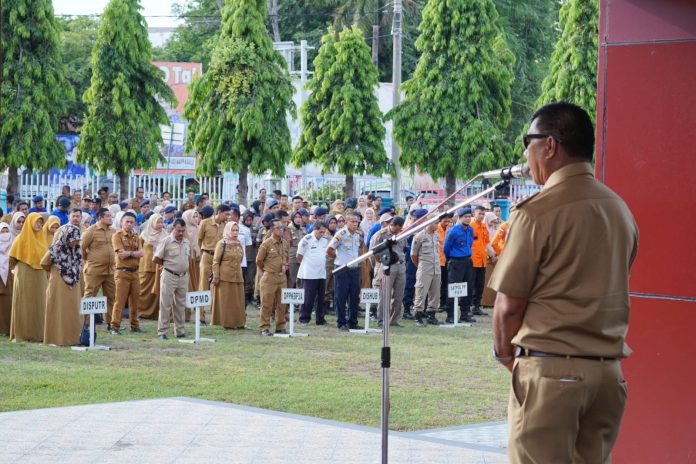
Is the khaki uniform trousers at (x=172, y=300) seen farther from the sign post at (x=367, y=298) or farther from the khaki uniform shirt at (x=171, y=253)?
the sign post at (x=367, y=298)

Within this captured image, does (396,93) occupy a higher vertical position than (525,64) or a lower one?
lower

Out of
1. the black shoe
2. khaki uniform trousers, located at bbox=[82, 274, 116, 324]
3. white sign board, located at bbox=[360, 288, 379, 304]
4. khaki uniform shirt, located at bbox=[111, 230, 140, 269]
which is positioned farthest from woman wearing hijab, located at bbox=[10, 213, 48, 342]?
the black shoe

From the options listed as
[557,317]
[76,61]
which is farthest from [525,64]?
[557,317]

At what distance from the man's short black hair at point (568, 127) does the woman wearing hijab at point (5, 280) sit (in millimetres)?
13591

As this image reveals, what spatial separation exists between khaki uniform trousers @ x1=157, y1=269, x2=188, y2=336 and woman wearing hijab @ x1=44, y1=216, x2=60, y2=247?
167cm

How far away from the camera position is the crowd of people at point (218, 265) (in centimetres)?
1672

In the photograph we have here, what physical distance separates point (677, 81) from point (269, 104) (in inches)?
851

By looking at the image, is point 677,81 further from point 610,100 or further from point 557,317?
point 557,317

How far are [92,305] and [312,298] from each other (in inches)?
187

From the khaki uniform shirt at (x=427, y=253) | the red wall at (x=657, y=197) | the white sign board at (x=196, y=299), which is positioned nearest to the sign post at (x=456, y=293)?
the khaki uniform shirt at (x=427, y=253)

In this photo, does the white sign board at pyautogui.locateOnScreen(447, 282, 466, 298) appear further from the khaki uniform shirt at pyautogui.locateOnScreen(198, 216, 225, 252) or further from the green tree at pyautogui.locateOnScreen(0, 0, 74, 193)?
the green tree at pyautogui.locateOnScreen(0, 0, 74, 193)

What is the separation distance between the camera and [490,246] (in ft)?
71.7

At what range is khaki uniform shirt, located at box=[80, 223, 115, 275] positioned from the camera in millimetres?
17141

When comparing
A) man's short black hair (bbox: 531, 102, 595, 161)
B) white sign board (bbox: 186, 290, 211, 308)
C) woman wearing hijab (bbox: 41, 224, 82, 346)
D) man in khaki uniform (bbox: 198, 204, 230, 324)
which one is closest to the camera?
man's short black hair (bbox: 531, 102, 595, 161)
